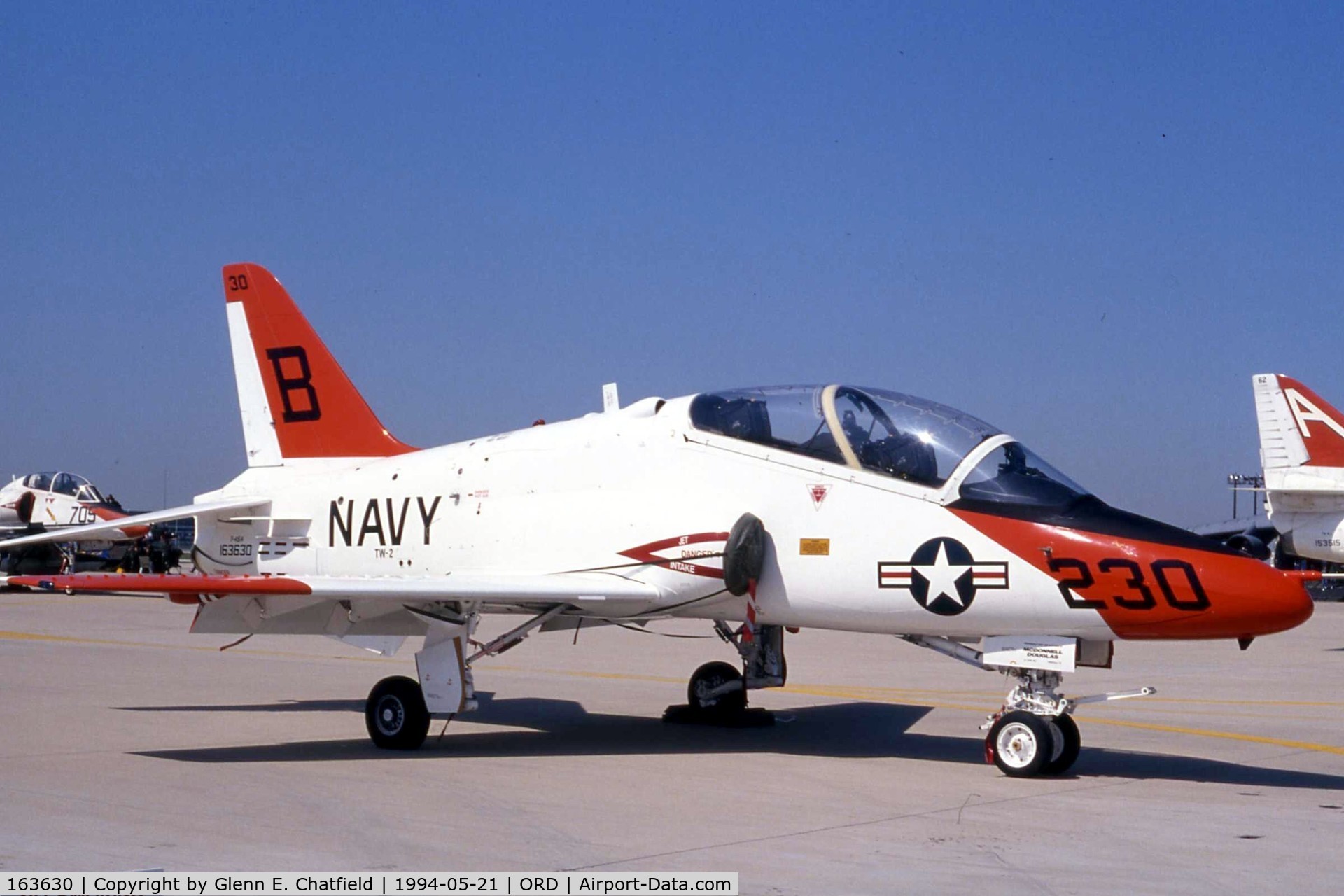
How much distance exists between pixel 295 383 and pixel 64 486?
86.1 ft

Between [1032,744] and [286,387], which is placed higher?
[286,387]

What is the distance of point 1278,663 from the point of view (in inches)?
797

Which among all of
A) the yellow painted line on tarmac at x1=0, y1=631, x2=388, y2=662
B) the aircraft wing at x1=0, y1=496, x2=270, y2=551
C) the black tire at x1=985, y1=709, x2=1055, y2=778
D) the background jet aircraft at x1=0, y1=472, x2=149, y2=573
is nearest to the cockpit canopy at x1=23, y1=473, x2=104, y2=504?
the background jet aircraft at x1=0, y1=472, x2=149, y2=573

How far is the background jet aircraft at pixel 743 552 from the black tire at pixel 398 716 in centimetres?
2

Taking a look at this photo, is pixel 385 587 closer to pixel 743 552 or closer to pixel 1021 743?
pixel 743 552

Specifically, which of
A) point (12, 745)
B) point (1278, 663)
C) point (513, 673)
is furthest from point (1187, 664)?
point (12, 745)

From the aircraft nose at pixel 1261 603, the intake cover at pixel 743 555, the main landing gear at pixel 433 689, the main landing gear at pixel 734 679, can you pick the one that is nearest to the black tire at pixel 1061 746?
the aircraft nose at pixel 1261 603

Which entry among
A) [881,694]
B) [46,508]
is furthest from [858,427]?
[46,508]

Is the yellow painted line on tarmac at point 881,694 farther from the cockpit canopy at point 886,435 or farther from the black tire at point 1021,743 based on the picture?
the cockpit canopy at point 886,435

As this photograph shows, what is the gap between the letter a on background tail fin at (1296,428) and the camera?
27.4 meters

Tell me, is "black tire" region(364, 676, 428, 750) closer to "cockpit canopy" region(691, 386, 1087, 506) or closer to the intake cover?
the intake cover

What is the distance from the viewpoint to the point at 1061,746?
31.0ft

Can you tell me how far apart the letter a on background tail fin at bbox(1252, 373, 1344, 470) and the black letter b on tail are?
68.4 feet

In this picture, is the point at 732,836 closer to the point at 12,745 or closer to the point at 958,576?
the point at 958,576
